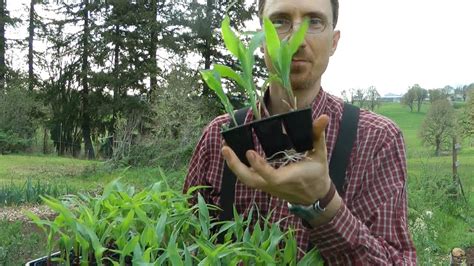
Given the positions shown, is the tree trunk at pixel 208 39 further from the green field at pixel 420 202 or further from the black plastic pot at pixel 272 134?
the black plastic pot at pixel 272 134

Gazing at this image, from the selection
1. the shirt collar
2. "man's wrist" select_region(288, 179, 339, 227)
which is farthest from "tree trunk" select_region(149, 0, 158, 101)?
"man's wrist" select_region(288, 179, 339, 227)

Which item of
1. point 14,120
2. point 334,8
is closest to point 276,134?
point 334,8

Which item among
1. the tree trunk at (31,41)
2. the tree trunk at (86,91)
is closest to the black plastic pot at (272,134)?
the tree trunk at (86,91)

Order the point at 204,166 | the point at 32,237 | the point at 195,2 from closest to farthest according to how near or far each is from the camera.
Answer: the point at 204,166, the point at 32,237, the point at 195,2

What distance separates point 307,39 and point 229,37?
0.27 m

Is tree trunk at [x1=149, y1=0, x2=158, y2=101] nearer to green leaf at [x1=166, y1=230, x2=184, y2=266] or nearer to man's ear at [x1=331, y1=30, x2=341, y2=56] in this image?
man's ear at [x1=331, y1=30, x2=341, y2=56]

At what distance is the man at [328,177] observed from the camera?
0.84 m

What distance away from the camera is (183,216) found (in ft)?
3.43

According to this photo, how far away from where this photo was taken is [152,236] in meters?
0.96

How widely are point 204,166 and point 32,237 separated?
3.02m

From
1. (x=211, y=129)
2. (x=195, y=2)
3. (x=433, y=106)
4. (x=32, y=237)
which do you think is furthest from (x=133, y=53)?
(x=211, y=129)

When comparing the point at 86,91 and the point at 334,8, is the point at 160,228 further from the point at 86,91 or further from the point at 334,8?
the point at 86,91

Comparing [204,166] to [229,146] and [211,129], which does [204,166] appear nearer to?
[211,129]

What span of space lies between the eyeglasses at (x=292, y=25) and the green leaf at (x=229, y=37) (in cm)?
20
